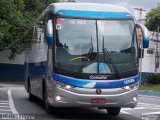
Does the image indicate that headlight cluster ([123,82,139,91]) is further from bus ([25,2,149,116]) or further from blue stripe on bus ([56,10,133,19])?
blue stripe on bus ([56,10,133,19])

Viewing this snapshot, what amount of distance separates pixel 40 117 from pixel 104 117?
2204mm

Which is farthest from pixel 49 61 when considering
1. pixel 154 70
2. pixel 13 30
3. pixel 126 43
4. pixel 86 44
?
pixel 154 70

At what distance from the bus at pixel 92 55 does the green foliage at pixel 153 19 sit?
50.5 meters

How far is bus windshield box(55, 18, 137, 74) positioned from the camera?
13828 mm

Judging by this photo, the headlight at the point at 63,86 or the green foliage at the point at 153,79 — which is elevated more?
the headlight at the point at 63,86

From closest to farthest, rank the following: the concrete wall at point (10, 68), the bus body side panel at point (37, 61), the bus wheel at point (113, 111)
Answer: the bus wheel at point (113, 111), the bus body side panel at point (37, 61), the concrete wall at point (10, 68)

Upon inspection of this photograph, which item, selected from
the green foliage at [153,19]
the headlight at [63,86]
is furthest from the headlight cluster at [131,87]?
the green foliage at [153,19]

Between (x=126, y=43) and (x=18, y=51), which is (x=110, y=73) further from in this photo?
(x=18, y=51)

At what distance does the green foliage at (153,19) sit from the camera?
64.5 metres

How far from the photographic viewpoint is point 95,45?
46.2ft

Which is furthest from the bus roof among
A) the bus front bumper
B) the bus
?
the bus front bumper

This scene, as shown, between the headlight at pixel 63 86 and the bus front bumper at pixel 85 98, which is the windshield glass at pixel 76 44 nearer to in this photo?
the headlight at pixel 63 86

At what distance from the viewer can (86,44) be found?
1409 centimetres

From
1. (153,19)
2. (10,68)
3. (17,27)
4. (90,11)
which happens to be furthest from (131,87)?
(153,19)
